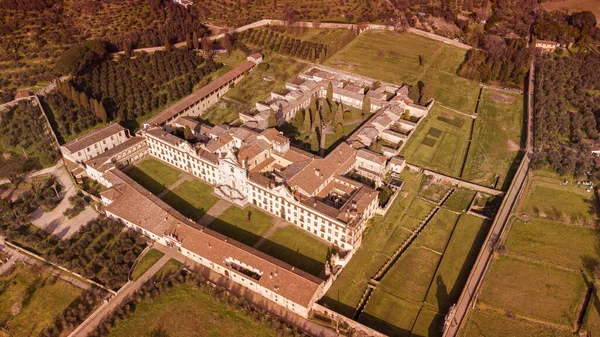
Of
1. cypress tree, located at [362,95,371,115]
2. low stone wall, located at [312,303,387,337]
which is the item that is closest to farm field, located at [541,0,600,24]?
cypress tree, located at [362,95,371,115]

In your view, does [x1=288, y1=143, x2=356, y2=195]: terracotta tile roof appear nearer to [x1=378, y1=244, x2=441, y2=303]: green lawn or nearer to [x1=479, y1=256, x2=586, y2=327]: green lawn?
[x1=378, y1=244, x2=441, y2=303]: green lawn

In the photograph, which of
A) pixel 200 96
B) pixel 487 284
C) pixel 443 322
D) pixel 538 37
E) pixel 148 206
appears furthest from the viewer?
pixel 538 37

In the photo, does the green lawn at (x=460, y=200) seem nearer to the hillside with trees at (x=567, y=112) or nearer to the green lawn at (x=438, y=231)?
the green lawn at (x=438, y=231)

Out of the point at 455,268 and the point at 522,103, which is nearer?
the point at 455,268

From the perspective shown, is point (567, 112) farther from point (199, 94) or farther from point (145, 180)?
point (145, 180)

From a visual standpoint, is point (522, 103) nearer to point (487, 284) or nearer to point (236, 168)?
point (487, 284)

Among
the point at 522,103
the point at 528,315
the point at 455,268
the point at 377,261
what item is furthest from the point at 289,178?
the point at 522,103

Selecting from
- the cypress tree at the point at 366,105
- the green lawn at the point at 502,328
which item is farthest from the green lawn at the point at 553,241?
the cypress tree at the point at 366,105
